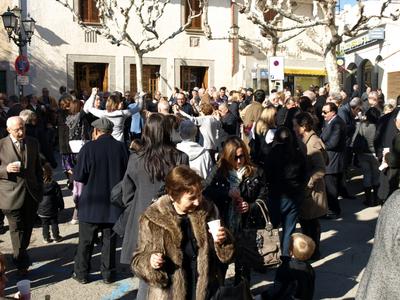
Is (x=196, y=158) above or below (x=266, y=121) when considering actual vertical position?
below

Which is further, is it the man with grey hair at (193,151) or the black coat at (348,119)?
the black coat at (348,119)

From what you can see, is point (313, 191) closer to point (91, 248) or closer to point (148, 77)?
point (91, 248)

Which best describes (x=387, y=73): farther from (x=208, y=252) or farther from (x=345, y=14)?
(x=208, y=252)

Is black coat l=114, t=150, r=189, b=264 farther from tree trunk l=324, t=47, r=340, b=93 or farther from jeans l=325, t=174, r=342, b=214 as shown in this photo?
tree trunk l=324, t=47, r=340, b=93

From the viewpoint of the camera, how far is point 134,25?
25.0m

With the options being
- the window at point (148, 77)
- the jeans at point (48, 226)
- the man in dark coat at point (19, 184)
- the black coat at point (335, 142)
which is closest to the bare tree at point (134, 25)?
the window at point (148, 77)

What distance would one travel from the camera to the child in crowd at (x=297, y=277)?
446cm

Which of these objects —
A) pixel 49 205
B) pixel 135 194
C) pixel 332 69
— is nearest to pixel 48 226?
pixel 49 205

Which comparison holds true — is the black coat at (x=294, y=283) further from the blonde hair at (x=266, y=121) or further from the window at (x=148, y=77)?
the window at (x=148, y=77)

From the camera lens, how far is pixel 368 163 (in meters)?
9.33

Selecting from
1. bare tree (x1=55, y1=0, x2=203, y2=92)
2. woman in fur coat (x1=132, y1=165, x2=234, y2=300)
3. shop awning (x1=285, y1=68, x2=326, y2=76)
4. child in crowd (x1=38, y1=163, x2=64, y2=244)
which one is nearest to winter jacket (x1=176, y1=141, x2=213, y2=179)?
woman in fur coat (x1=132, y1=165, x2=234, y2=300)

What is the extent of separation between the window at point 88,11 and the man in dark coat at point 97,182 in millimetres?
20183

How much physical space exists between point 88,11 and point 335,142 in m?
18.8

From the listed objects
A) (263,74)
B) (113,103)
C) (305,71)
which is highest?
(305,71)
